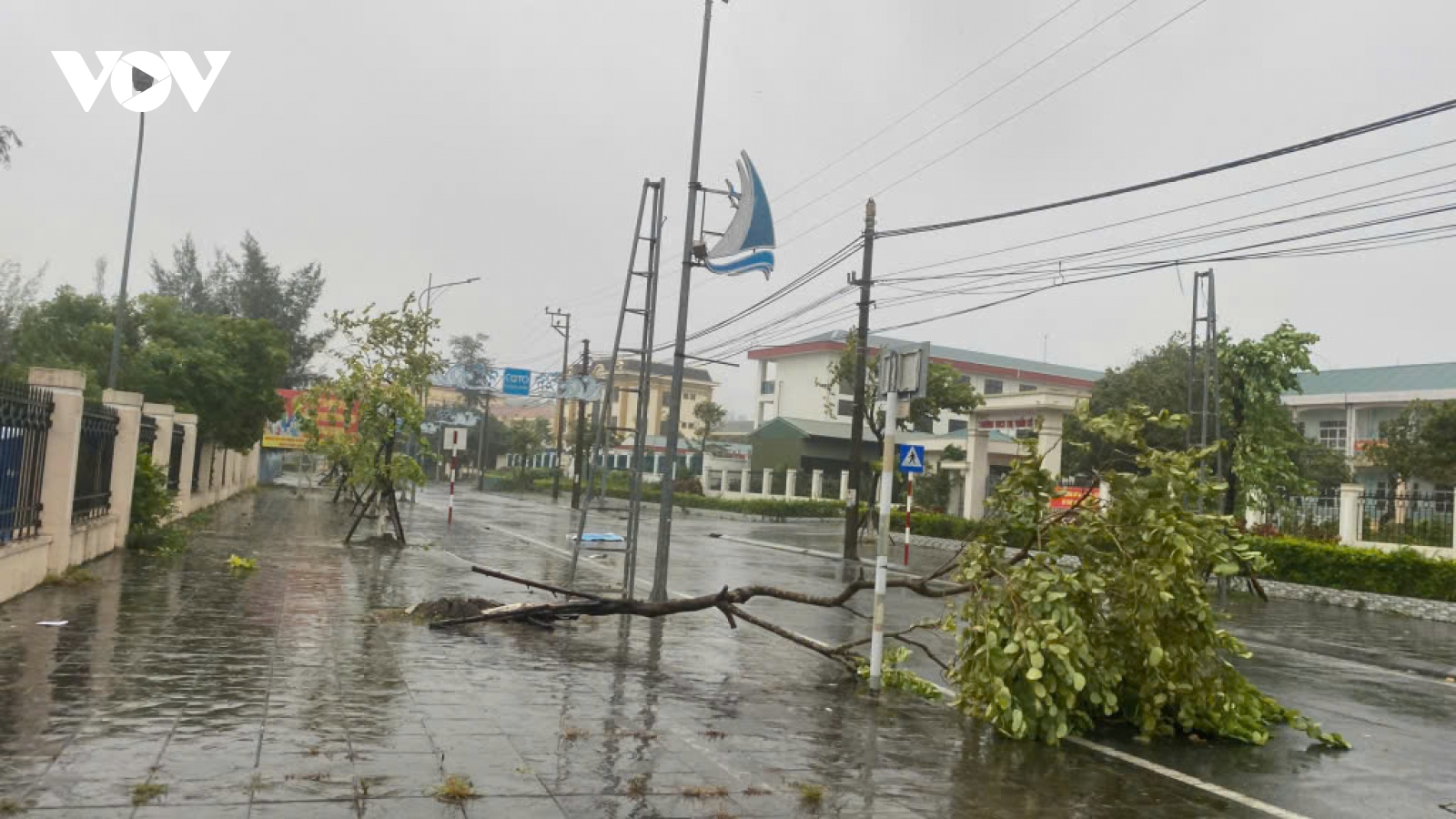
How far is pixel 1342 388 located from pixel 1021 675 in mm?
56468

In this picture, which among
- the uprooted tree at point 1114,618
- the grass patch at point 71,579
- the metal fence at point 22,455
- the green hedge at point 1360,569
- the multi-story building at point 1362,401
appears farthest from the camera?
the multi-story building at point 1362,401

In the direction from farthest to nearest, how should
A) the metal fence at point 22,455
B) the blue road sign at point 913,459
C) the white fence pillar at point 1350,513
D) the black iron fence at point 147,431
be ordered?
the blue road sign at point 913,459
the white fence pillar at point 1350,513
the black iron fence at point 147,431
the metal fence at point 22,455

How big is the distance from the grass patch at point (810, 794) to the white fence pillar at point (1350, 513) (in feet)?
77.1

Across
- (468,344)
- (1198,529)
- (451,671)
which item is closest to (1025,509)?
(1198,529)

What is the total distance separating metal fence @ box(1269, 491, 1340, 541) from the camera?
27.3 metres

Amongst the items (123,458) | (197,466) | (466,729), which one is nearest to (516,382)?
(197,466)

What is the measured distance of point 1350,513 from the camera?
2589 centimetres

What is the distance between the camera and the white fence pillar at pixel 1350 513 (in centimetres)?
2581

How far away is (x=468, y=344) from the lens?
117875mm

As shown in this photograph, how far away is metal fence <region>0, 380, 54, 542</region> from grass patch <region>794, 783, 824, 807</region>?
8.98 m

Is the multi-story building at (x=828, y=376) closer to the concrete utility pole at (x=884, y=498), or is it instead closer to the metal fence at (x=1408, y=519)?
the metal fence at (x=1408, y=519)

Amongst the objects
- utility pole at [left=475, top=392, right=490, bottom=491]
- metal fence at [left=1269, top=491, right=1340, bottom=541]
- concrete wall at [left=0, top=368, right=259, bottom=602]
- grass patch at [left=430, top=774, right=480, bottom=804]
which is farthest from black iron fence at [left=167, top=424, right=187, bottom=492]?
utility pole at [left=475, top=392, right=490, bottom=491]

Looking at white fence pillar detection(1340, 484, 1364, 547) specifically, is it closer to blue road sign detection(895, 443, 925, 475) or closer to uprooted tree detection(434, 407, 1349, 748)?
blue road sign detection(895, 443, 925, 475)

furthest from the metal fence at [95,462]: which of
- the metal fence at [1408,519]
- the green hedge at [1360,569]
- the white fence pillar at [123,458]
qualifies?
the metal fence at [1408,519]
